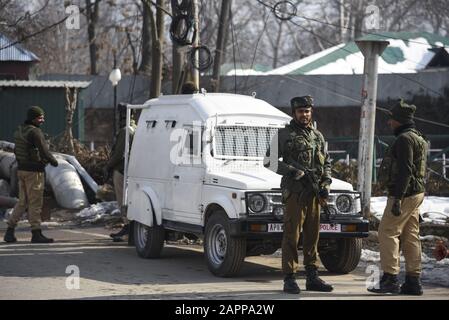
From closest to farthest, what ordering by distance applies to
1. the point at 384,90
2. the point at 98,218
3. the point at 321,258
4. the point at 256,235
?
the point at 256,235 < the point at 321,258 < the point at 98,218 < the point at 384,90

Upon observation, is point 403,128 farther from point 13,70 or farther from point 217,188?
point 13,70

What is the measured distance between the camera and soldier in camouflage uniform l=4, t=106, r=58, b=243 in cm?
1405

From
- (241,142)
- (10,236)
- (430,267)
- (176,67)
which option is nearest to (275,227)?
(241,142)

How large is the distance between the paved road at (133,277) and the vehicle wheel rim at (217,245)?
0.24m

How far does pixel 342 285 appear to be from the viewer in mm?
10422

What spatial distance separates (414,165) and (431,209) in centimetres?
598

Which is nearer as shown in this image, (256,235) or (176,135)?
(256,235)

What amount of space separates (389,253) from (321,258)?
202 cm

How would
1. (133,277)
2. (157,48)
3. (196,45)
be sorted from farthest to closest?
(157,48) < (196,45) < (133,277)

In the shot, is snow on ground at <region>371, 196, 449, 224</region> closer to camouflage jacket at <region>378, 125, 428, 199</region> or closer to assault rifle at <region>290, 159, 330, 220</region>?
camouflage jacket at <region>378, 125, 428, 199</region>

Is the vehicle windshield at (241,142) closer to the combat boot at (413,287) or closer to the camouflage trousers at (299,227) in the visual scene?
the camouflage trousers at (299,227)

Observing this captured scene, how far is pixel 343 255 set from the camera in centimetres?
1127

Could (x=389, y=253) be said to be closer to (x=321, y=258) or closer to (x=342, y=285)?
A: (x=342, y=285)
